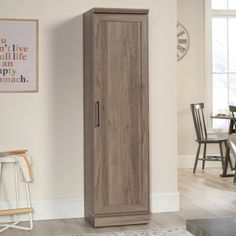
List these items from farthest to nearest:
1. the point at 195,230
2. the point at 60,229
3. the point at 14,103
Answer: the point at 14,103, the point at 60,229, the point at 195,230

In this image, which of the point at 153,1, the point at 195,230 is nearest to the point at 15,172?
the point at 153,1

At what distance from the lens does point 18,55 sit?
459cm

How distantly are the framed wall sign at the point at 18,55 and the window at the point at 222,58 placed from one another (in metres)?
3.89

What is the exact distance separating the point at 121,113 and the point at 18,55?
104 cm

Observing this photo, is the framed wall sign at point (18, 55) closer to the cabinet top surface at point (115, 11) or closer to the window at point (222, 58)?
the cabinet top surface at point (115, 11)

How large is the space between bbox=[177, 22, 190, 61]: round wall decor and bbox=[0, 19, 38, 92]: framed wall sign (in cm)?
354

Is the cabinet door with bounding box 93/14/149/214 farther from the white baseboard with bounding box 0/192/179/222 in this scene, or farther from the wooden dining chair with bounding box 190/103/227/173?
the wooden dining chair with bounding box 190/103/227/173

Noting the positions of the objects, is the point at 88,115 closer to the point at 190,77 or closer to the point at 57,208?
the point at 57,208

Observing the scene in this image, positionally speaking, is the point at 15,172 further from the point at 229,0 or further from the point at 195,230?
the point at 229,0

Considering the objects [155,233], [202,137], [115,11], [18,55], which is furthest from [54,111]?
[202,137]

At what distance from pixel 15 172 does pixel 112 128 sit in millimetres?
941

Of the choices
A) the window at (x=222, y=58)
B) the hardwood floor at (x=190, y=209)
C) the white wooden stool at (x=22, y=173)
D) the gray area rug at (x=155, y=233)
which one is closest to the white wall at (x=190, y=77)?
the window at (x=222, y=58)

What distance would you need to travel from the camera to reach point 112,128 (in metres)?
4.34

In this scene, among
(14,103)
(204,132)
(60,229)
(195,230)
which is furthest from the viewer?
(204,132)
